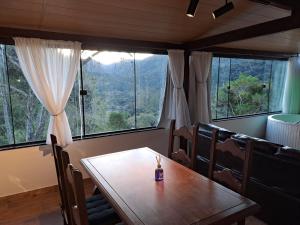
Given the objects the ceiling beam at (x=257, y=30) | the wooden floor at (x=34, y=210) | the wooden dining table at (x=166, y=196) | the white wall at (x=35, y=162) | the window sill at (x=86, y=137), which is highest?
the ceiling beam at (x=257, y=30)

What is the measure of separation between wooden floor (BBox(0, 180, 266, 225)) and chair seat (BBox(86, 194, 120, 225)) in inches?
31.8

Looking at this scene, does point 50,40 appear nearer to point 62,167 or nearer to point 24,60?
point 24,60

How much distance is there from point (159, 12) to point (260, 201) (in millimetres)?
2457

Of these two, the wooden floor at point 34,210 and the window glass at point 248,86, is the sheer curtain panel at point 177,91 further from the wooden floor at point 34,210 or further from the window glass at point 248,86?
the wooden floor at point 34,210

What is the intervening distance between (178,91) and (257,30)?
1.55 metres

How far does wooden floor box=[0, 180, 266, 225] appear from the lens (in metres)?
2.37

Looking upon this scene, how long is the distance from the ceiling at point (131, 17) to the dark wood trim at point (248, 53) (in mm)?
763

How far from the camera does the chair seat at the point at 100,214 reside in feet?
5.31

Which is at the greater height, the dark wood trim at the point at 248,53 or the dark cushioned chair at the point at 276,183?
the dark wood trim at the point at 248,53

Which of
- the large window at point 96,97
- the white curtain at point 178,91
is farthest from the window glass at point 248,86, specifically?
the large window at point 96,97

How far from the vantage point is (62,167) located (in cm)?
145

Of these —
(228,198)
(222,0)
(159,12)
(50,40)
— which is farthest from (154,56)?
(228,198)

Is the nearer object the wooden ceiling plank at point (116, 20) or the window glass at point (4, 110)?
the wooden ceiling plank at point (116, 20)

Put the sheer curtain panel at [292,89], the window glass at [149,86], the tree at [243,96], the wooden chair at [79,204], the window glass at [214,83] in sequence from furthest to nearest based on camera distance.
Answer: the sheer curtain panel at [292,89], the tree at [243,96], the window glass at [214,83], the window glass at [149,86], the wooden chair at [79,204]
